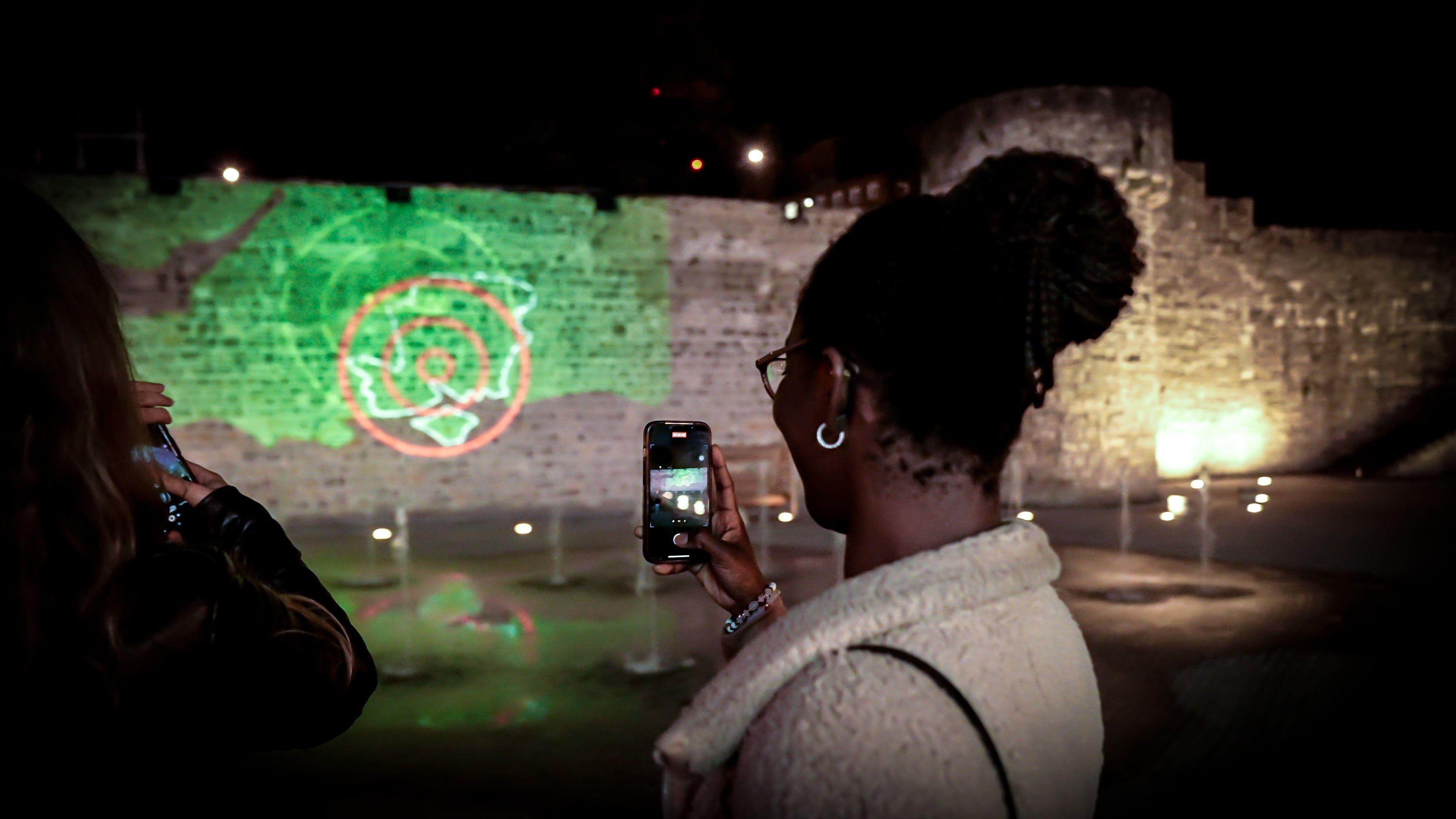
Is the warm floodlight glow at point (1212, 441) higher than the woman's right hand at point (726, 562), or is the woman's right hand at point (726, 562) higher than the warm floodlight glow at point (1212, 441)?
the woman's right hand at point (726, 562)

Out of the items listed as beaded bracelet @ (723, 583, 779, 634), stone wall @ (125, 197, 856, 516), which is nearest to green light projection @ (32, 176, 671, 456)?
stone wall @ (125, 197, 856, 516)

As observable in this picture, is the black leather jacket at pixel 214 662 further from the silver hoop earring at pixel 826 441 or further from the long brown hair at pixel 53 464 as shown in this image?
the silver hoop earring at pixel 826 441

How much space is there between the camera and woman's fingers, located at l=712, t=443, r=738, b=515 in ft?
5.14

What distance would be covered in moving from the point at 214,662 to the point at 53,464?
263 mm

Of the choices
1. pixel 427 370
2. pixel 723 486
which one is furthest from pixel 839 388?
pixel 427 370

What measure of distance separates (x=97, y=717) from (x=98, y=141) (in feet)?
43.2

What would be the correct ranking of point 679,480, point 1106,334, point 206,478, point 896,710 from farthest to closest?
point 1106,334 → point 679,480 → point 206,478 → point 896,710

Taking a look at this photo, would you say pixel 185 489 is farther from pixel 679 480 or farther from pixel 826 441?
pixel 826 441

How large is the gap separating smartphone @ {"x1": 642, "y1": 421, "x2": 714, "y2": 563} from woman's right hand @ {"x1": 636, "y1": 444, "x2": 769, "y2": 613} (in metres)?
0.02

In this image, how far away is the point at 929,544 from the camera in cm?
97

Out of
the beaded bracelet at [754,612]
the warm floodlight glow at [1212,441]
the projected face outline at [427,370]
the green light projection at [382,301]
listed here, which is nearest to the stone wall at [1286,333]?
the warm floodlight glow at [1212,441]

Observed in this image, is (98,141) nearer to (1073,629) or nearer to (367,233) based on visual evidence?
(367,233)

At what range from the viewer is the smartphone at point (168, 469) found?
127 cm

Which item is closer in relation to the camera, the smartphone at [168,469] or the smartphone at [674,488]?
the smartphone at [168,469]
